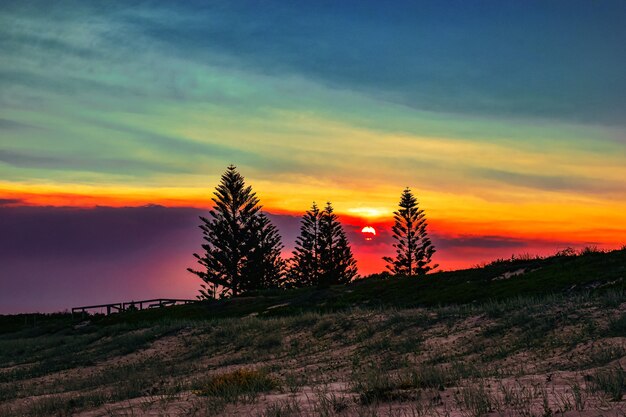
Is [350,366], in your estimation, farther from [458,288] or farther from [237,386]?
[458,288]

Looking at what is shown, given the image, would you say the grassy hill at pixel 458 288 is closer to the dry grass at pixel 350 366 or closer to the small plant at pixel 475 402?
the dry grass at pixel 350 366

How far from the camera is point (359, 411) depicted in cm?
1123

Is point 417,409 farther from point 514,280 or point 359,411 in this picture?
point 514,280

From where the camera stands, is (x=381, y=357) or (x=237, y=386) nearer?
(x=237, y=386)

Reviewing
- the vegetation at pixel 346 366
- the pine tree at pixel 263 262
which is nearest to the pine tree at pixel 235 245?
the pine tree at pixel 263 262

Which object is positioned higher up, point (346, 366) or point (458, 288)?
point (458, 288)

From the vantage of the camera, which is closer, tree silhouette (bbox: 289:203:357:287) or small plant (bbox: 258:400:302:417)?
small plant (bbox: 258:400:302:417)

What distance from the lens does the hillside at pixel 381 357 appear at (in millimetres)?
12211

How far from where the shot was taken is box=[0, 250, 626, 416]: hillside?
12211mm

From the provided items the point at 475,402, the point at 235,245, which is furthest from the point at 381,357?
the point at 235,245

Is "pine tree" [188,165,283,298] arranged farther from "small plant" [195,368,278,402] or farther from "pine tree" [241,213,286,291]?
"small plant" [195,368,278,402]

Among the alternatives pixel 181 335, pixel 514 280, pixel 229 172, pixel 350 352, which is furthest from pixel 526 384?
pixel 229 172

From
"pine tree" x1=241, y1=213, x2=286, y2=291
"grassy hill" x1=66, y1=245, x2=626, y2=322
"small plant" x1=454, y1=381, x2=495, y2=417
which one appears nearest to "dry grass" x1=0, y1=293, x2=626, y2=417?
"small plant" x1=454, y1=381, x2=495, y2=417

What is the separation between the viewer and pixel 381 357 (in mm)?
22453
